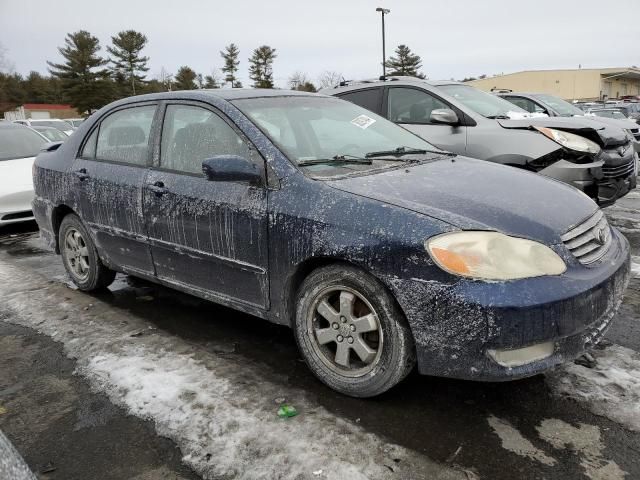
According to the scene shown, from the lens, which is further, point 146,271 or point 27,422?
point 146,271

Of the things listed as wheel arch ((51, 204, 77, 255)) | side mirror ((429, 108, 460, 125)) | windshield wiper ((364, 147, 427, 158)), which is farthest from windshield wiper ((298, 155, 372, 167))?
side mirror ((429, 108, 460, 125))

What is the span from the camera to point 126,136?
4078mm

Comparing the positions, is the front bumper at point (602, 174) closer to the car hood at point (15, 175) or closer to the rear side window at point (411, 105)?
the rear side window at point (411, 105)

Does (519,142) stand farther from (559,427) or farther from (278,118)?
(559,427)

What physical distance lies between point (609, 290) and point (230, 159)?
6.69ft

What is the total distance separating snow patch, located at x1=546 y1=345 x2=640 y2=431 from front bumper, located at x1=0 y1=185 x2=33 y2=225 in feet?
22.5

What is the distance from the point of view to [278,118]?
11.2 ft

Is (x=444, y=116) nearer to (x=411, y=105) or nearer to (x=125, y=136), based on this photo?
(x=411, y=105)

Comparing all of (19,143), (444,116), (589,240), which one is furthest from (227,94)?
(19,143)

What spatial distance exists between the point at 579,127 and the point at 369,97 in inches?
94.2

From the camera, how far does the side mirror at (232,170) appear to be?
9.79 feet

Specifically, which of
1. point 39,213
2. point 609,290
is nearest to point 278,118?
point 609,290

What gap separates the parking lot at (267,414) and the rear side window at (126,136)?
1257 mm

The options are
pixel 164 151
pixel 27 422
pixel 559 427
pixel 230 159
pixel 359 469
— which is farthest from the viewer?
pixel 164 151
